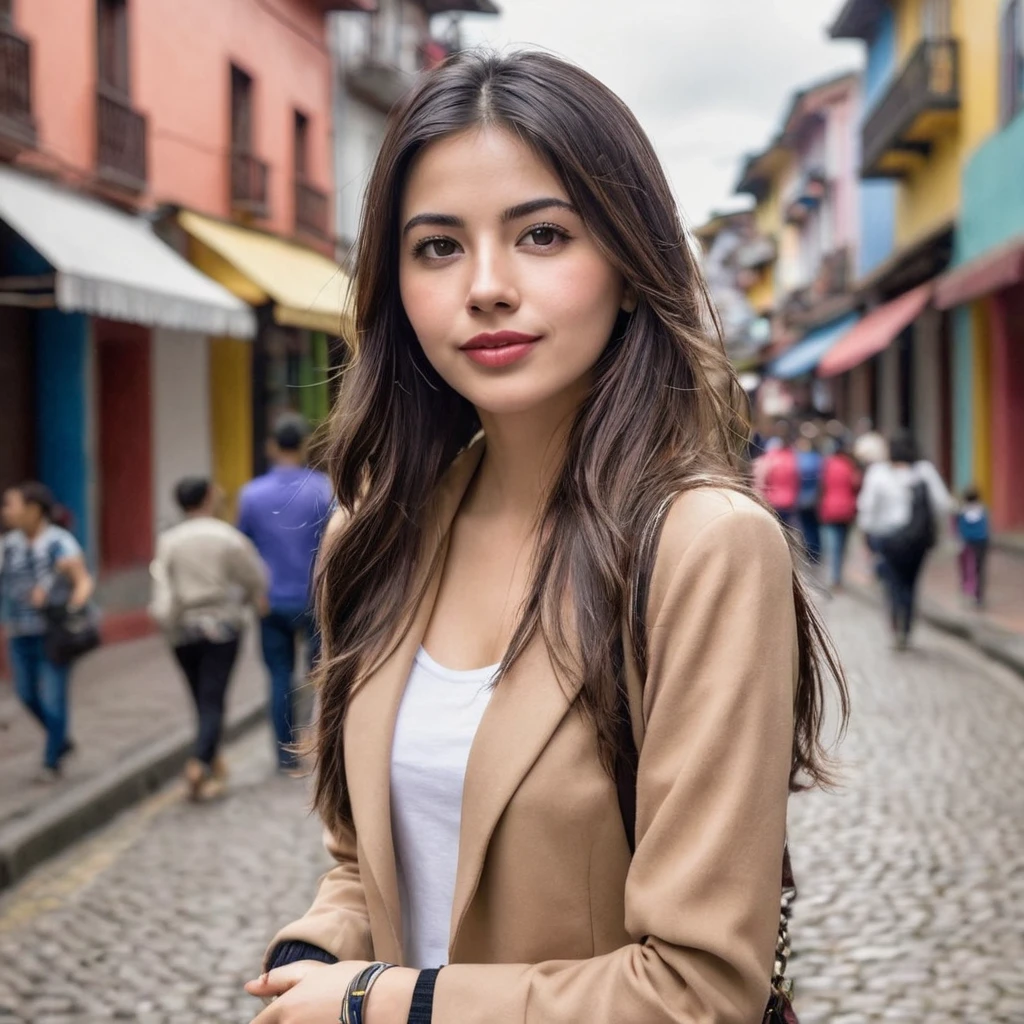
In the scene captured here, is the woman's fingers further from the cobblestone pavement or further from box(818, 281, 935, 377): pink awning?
box(818, 281, 935, 377): pink awning

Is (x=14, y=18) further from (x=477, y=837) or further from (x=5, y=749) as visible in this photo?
(x=477, y=837)

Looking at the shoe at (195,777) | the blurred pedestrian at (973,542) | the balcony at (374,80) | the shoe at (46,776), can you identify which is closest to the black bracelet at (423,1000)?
the shoe at (195,777)

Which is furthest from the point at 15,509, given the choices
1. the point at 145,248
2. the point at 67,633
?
the point at 145,248

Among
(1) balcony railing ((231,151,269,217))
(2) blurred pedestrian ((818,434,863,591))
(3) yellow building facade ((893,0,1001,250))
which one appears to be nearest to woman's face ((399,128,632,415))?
(2) blurred pedestrian ((818,434,863,591))

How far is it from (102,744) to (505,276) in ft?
23.2

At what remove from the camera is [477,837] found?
159 cm

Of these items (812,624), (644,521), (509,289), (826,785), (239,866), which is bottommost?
(239,866)

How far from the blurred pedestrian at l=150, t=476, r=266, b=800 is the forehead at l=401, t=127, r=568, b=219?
19.4 ft

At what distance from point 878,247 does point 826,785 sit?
2928cm

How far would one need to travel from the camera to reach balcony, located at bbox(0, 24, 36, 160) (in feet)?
36.3

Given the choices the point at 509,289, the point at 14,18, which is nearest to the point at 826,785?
the point at 509,289

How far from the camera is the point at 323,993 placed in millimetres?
1606

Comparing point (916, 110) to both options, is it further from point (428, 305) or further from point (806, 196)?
point (428, 305)

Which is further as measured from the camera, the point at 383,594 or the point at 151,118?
the point at 151,118
